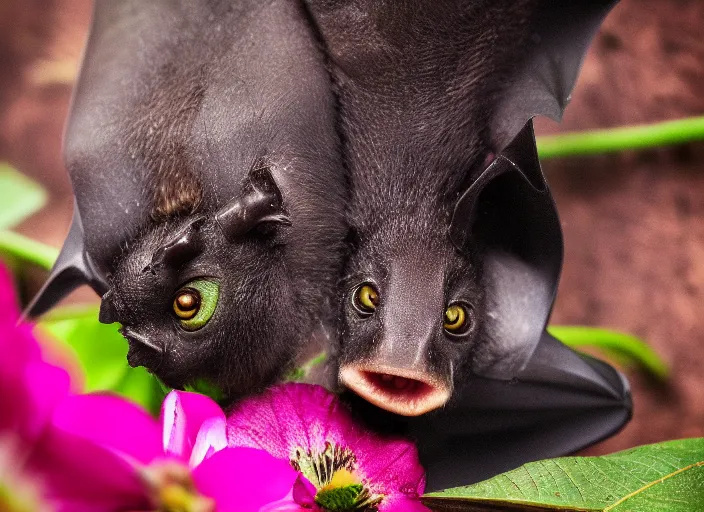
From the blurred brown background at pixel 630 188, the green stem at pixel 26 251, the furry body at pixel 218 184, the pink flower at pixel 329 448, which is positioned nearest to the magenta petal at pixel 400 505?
the pink flower at pixel 329 448

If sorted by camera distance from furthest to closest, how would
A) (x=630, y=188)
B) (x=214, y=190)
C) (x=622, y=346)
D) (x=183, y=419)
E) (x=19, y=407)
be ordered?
(x=630, y=188), (x=622, y=346), (x=214, y=190), (x=183, y=419), (x=19, y=407)

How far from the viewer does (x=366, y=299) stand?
1.49 ft

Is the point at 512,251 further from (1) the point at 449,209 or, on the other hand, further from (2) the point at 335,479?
(2) the point at 335,479

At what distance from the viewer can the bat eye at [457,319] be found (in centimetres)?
45

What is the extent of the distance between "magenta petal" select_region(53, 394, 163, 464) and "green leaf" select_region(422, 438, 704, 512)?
A: 14cm

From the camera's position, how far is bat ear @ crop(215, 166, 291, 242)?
407 mm

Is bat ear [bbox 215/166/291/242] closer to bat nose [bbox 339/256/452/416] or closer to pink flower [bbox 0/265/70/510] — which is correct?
bat nose [bbox 339/256/452/416]

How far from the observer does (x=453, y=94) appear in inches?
19.6

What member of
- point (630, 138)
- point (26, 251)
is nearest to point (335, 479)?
point (26, 251)

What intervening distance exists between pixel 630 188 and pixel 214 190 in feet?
2.87

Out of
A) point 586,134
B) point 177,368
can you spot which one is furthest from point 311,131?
point 586,134

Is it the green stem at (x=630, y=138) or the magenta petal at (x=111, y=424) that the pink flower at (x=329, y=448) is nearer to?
the magenta petal at (x=111, y=424)

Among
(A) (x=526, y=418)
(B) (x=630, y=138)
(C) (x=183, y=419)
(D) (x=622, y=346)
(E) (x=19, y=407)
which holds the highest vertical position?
(E) (x=19, y=407)

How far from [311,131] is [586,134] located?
76 centimetres
